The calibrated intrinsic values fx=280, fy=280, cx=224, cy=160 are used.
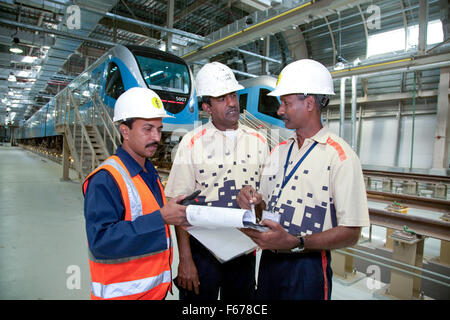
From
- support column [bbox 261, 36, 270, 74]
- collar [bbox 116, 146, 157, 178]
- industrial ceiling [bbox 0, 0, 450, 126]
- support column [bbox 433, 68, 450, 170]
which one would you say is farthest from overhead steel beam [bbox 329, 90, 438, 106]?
collar [bbox 116, 146, 157, 178]

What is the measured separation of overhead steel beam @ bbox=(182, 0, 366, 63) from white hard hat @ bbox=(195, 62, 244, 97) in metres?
5.44

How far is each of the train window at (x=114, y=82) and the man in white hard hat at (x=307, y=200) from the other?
22.6 feet

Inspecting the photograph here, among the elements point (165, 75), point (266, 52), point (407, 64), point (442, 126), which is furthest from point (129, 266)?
point (266, 52)

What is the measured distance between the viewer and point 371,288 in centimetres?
337

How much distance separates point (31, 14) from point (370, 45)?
18130 mm

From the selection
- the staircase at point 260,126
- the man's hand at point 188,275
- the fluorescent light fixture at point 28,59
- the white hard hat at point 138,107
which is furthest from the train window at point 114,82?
the fluorescent light fixture at point 28,59

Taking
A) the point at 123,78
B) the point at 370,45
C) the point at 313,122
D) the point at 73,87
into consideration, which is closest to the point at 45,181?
the point at 73,87

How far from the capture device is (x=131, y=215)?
4.75 feet

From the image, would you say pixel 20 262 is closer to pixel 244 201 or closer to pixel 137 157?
pixel 137 157

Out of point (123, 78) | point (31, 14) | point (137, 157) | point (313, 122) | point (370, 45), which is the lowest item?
point (137, 157)

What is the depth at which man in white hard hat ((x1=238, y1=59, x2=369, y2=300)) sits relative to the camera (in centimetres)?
139

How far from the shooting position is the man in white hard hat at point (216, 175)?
75.7 inches

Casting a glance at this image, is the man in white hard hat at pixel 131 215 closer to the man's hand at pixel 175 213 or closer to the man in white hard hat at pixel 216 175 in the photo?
the man's hand at pixel 175 213

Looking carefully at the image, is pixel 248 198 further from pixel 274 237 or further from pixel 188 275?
pixel 188 275
